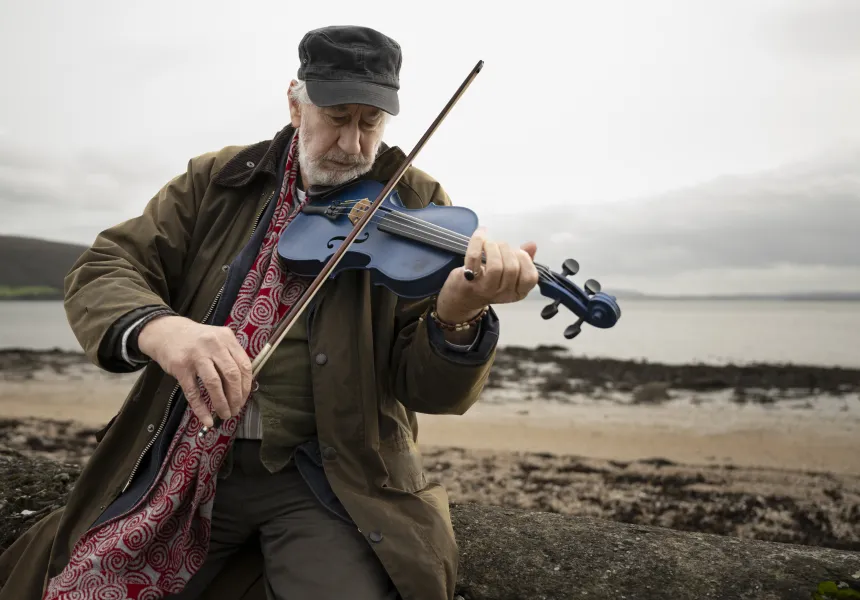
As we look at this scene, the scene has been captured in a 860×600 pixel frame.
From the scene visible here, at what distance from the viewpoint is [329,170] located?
7.18ft

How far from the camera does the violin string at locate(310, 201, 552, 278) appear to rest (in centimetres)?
195

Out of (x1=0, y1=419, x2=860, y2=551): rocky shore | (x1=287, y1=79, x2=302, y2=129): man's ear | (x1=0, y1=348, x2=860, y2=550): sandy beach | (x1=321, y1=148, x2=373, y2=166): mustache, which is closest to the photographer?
(x1=321, y1=148, x2=373, y2=166): mustache

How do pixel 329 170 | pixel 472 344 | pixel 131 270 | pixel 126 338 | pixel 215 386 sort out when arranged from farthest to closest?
pixel 329 170
pixel 131 270
pixel 472 344
pixel 126 338
pixel 215 386

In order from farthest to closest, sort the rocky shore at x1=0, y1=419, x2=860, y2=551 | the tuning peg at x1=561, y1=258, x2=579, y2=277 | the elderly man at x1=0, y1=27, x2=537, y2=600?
the rocky shore at x1=0, y1=419, x2=860, y2=551, the tuning peg at x1=561, y1=258, x2=579, y2=277, the elderly man at x1=0, y1=27, x2=537, y2=600

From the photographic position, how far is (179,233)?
2166mm

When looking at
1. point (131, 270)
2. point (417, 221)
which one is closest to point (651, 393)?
point (417, 221)

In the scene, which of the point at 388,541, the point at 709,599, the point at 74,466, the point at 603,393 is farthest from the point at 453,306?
the point at 603,393

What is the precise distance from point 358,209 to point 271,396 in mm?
680

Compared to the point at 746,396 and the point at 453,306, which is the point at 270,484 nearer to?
the point at 453,306

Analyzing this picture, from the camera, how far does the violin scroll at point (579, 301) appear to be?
1.91 m

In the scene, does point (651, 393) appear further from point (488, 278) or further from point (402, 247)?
point (488, 278)

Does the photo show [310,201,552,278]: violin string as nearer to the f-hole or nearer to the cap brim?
the f-hole

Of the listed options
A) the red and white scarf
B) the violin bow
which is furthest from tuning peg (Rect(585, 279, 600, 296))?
the red and white scarf

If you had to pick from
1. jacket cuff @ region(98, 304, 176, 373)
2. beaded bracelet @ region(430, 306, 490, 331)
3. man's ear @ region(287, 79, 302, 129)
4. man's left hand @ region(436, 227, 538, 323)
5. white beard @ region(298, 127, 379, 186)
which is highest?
man's ear @ region(287, 79, 302, 129)
